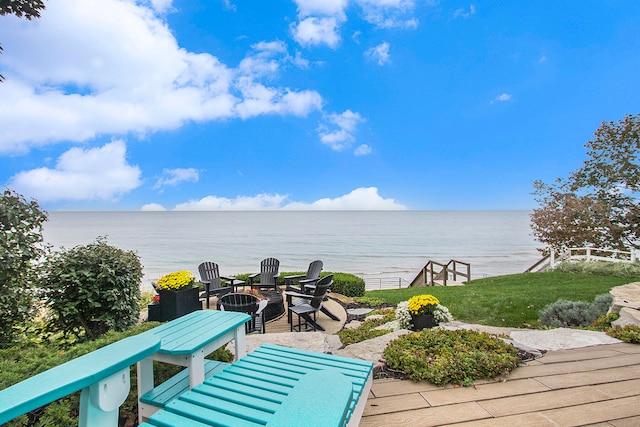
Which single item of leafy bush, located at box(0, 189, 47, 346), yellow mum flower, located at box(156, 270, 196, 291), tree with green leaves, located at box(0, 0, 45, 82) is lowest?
yellow mum flower, located at box(156, 270, 196, 291)

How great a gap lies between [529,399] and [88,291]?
476cm

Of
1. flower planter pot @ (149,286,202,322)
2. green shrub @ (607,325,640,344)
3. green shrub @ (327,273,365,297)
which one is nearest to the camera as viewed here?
green shrub @ (607,325,640,344)

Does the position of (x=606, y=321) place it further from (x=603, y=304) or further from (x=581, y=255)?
(x=581, y=255)

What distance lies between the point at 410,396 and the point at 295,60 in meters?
22.8

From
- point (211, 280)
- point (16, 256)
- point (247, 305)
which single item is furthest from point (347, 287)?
point (16, 256)

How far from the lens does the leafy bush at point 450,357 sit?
8.25 feet

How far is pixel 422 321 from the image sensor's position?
4.49 m

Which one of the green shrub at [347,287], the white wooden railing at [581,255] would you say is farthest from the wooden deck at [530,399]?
the white wooden railing at [581,255]

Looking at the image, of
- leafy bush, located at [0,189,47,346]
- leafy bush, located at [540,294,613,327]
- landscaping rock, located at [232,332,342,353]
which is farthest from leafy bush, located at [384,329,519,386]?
leafy bush, located at [0,189,47,346]

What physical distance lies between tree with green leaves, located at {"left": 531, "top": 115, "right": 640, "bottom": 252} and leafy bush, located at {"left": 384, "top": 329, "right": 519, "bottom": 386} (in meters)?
16.1

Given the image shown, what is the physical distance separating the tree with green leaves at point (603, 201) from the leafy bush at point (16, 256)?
63.1 ft

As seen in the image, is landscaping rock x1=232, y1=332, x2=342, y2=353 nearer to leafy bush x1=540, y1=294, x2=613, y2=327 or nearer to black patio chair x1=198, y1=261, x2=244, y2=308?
leafy bush x1=540, y1=294, x2=613, y2=327

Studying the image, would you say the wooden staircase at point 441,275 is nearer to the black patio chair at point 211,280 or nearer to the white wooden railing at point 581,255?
the white wooden railing at point 581,255

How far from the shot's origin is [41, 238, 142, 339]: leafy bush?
12.9ft
